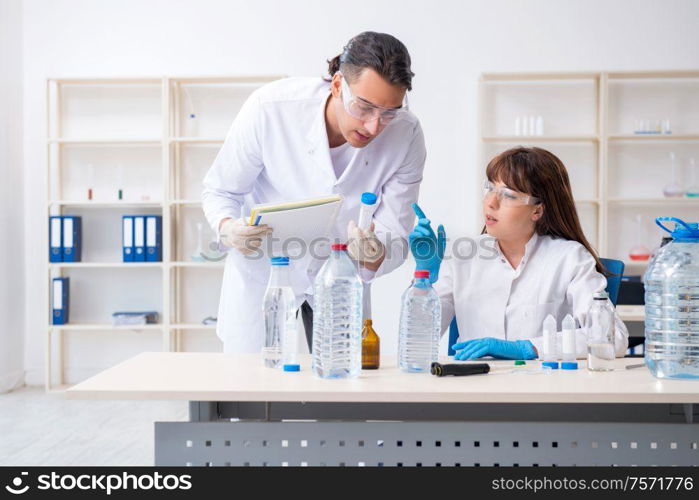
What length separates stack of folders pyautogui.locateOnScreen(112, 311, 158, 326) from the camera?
4.22m

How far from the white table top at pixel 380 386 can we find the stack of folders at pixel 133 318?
9.28ft

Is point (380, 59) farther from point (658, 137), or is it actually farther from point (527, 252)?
point (658, 137)

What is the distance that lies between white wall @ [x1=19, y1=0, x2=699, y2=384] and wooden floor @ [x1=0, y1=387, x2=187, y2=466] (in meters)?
0.97

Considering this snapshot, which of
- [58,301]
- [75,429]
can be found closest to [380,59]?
[75,429]

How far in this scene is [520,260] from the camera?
6.67 ft

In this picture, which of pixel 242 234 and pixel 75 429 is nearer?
pixel 242 234

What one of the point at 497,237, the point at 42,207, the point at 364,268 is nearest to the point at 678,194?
the point at 497,237

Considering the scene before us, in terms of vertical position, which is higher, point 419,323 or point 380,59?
point 380,59

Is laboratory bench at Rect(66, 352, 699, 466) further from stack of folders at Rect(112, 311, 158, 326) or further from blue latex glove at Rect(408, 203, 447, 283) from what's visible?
stack of folders at Rect(112, 311, 158, 326)

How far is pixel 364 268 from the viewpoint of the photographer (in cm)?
197

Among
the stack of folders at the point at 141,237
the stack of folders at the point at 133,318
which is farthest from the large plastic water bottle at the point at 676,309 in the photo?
the stack of folders at the point at 133,318

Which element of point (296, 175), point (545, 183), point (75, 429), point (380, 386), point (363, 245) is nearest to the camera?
point (380, 386)

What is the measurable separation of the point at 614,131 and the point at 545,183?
2637 millimetres

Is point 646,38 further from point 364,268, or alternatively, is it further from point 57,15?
point 57,15
